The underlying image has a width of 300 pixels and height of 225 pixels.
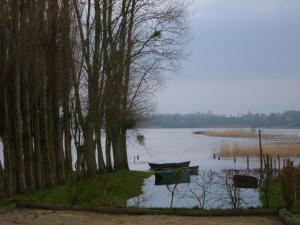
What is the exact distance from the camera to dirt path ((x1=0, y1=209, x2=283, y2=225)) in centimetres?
1266

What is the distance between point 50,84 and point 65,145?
3575 mm

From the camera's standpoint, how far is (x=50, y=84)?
2123 cm

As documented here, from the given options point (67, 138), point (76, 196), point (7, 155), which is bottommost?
point (76, 196)

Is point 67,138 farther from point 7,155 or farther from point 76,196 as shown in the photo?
point 76,196

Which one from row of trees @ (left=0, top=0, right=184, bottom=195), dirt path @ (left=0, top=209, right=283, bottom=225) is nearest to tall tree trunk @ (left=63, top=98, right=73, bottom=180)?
row of trees @ (left=0, top=0, right=184, bottom=195)

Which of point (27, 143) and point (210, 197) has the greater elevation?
point (27, 143)

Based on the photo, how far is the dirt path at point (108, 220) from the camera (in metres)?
12.7

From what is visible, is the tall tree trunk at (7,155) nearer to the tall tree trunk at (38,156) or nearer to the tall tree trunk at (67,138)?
the tall tree trunk at (38,156)

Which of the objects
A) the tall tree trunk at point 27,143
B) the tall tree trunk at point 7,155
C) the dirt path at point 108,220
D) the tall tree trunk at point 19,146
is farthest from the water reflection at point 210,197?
the tall tree trunk at point 7,155

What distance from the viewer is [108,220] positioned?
13258 mm

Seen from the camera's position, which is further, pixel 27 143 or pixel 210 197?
pixel 210 197

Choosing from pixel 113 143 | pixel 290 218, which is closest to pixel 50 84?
pixel 290 218

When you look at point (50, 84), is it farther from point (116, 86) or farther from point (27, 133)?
point (116, 86)

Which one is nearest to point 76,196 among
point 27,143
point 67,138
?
point 27,143
